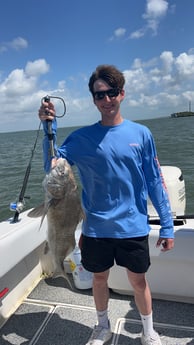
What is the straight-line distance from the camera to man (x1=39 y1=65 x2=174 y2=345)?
2078 millimetres

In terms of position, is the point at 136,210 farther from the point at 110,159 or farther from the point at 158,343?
the point at 158,343

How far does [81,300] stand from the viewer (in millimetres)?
3188

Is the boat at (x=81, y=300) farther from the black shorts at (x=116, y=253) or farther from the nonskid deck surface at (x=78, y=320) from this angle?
the black shorts at (x=116, y=253)

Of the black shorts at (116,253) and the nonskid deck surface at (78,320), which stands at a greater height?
the black shorts at (116,253)

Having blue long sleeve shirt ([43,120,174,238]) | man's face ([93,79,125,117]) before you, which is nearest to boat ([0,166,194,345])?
blue long sleeve shirt ([43,120,174,238])

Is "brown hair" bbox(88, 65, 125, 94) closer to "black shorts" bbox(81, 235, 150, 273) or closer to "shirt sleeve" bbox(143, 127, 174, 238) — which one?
"shirt sleeve" bbox(143, 127, 174, 238)

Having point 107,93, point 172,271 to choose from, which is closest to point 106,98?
point 107,93

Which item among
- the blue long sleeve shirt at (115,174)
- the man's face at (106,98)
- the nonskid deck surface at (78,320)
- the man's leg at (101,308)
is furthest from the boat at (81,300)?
the man's face at (106,98)

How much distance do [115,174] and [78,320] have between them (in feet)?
5.24

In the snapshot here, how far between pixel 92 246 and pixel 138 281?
422 millimetres

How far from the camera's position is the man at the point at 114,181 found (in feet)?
6.82

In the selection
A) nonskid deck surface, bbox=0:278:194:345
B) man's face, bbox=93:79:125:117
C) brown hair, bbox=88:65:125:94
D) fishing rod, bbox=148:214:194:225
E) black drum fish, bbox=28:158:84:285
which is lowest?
nonskid deck surface, bbox=0:278:194:345

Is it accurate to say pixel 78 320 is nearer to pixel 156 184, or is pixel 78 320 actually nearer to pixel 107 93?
pixel 156 184

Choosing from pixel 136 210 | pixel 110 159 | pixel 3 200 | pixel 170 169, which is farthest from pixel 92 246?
pixel 3 200
